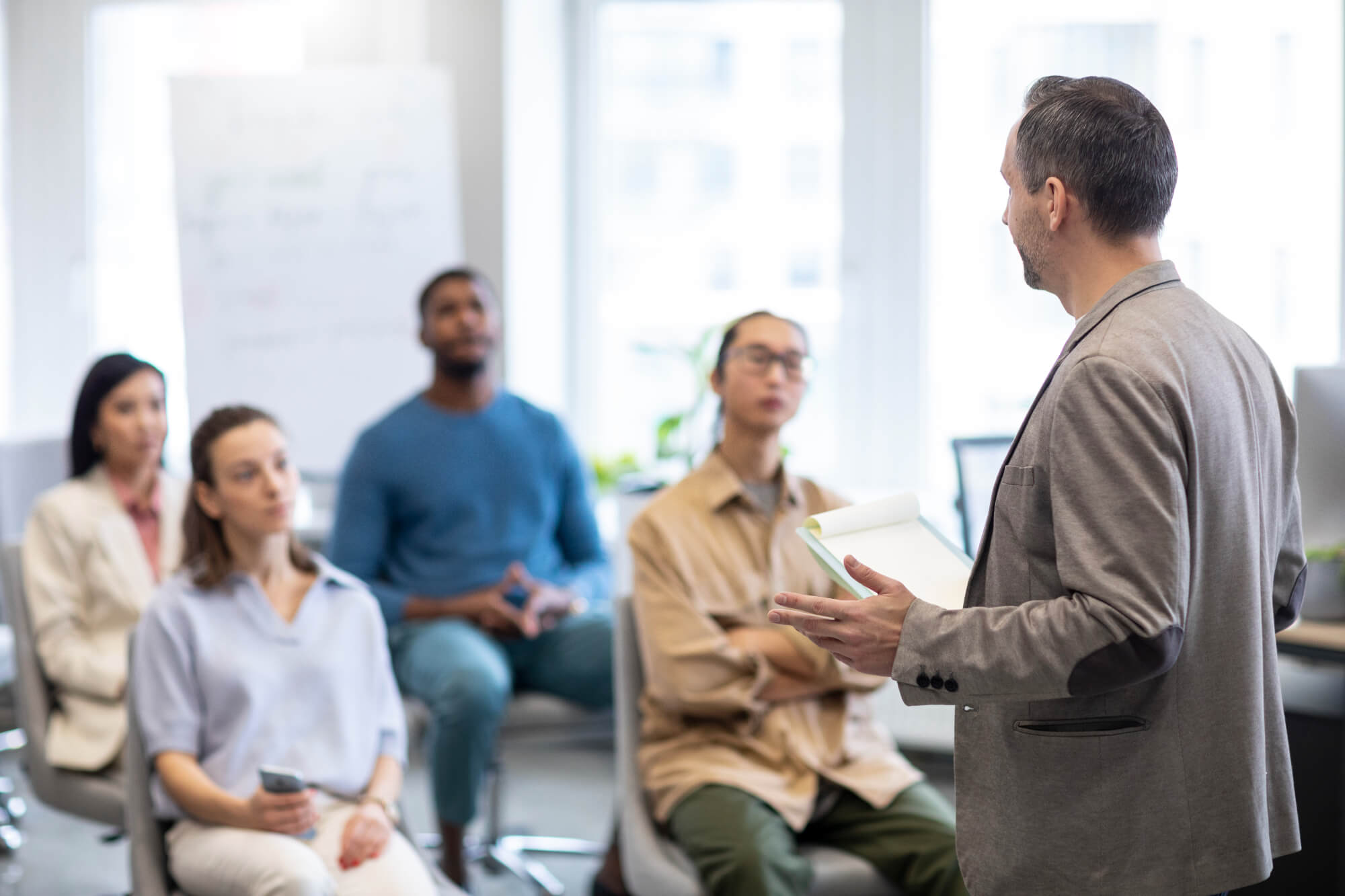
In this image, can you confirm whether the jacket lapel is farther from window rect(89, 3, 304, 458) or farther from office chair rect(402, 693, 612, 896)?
window rect(89, 3, 304, 458)

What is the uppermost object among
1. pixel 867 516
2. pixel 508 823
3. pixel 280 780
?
pixel 867 516

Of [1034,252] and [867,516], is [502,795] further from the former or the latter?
[1034,252]

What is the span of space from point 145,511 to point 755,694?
5.06ft

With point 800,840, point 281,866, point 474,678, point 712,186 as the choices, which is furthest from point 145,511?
point 712,186

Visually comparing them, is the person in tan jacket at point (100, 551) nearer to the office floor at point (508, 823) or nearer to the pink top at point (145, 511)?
the pink top at point (145, 511)

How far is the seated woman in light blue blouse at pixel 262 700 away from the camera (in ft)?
5.87

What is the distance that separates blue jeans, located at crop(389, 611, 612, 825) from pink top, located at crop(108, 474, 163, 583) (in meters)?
0.57

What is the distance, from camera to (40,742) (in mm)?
2369

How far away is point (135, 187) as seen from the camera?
4414mm

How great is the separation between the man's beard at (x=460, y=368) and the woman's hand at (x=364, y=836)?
1.44 m

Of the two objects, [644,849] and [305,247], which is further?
[305,247]

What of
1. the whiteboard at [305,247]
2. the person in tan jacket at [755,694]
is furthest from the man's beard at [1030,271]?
the whiteboard at [305,247]

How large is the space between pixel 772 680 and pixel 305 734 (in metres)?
0.77

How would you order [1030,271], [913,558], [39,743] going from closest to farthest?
[1030,271] → [913,558] → [39,743]
